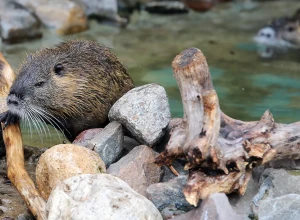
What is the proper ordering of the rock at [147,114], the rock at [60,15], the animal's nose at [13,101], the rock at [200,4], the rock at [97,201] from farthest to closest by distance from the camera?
the rock at [200,4] → the rock at [60,15] → the animal's nose at [13,101] → the rock at [147,114] → the rock at [97,201]

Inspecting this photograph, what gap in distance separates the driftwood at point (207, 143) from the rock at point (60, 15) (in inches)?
197

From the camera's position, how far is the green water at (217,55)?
666cm

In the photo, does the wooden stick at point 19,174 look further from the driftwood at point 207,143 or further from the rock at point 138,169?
the driftwood at point 207,143

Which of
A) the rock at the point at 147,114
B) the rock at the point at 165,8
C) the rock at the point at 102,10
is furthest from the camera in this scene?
the rock at the point at 165,8

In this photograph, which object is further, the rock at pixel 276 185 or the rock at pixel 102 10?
the rock at pixel 102 10

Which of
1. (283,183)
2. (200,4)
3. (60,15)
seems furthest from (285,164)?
(200,4)

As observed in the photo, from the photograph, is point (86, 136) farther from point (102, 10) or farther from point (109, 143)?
point (102, 10)

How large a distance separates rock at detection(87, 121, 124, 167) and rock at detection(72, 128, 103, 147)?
126 millimetres

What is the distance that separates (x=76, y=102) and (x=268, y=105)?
2533mm

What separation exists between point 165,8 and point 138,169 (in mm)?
5909

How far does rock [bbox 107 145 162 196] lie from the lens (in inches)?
160

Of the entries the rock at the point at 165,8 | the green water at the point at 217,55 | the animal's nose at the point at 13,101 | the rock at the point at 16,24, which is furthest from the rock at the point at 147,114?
the rock at the point at 165,8

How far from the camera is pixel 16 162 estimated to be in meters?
4.41

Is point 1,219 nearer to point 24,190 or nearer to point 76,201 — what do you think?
point 24,190
